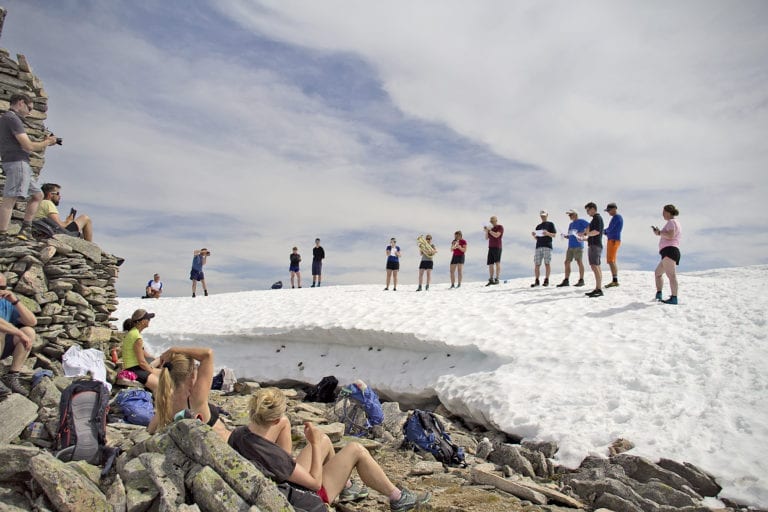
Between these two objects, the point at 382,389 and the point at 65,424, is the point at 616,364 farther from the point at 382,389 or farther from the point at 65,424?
the point at 65,424

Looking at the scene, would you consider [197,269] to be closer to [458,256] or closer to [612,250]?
[458,256]

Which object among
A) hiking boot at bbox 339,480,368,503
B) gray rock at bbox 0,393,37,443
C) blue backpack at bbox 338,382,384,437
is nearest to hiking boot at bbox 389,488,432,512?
hiking boot at bbox 339,480,368,503

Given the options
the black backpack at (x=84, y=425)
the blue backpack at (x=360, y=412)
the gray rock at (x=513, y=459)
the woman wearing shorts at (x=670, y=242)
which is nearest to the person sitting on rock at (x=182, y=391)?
the black backpack at (x=84, y=425)

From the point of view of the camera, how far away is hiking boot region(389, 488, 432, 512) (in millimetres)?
5352

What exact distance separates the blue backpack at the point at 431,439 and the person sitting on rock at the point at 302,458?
1.72m

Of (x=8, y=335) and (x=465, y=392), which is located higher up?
(x=8, y=335)

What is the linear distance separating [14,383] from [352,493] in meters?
6.00

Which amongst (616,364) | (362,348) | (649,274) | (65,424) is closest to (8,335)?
(65,424)

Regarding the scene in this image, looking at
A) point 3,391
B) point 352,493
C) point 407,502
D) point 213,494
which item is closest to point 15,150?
point 3,391

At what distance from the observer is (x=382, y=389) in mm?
11258

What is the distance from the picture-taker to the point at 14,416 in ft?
20.8

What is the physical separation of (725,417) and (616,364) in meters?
2.03

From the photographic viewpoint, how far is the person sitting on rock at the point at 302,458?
4777 millimetres

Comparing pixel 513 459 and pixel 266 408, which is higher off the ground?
pixel 266 408
